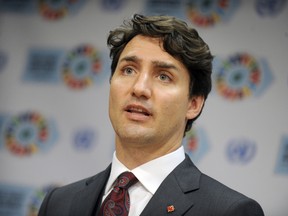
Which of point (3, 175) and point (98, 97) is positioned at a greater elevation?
point (98, 97)

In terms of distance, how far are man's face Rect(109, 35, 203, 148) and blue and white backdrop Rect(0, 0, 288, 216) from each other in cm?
81

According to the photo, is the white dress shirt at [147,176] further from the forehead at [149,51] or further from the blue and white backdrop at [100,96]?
the blue and white backdrop at [100,96]

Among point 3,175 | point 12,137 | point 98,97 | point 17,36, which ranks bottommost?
point 3,175

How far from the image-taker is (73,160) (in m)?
2.96

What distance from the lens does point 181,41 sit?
1.89 m

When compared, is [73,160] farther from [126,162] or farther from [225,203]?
[225,203]

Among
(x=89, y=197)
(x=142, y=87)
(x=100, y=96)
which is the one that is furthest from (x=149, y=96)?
(x=100, y=96)

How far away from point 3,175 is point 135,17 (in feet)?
4.87

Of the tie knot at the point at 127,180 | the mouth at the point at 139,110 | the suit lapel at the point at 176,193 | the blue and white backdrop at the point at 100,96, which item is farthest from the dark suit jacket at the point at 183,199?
the blue and white backdrop at the point at 100,96

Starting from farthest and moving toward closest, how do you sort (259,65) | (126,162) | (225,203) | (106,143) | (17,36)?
(17,36)
(106,143)
(259,65)
(126,162)
(225,203)

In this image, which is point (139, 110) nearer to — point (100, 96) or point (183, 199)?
point (183, 199)

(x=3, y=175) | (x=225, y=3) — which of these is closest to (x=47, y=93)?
(x=3, y=175)

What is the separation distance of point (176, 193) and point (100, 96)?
4.26ft

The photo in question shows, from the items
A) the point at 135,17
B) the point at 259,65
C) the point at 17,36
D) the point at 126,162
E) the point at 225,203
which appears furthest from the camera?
the point at 17,36
